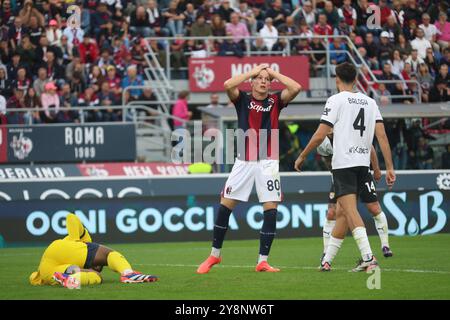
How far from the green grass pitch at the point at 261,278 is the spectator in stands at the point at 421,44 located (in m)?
12.4

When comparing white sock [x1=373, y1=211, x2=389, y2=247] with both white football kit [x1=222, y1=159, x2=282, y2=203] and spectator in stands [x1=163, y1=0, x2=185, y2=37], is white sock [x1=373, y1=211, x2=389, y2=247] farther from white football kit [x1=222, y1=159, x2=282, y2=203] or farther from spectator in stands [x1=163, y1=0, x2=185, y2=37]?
spectator in stands [x1=163, y1=0, x2=185, y2=37]

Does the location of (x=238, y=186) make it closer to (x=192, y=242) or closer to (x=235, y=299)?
(x=235, y=299)

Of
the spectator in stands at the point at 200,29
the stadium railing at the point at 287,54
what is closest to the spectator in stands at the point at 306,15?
the stadium railing at the point at 287,54

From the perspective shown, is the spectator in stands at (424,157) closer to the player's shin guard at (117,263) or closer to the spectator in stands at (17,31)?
the spectator in stands at (17,31)

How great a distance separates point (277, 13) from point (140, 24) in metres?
4.11

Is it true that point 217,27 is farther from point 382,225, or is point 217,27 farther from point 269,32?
point 382,225

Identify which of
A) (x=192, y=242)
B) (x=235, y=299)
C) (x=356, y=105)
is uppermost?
→ (x=356, y=105)

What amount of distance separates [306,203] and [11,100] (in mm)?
8989

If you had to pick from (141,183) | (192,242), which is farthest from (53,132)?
(192,242)

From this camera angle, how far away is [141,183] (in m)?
22.8

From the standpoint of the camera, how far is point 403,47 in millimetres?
29641

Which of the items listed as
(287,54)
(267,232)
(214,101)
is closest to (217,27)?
(287,54)

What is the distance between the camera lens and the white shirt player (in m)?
11.9

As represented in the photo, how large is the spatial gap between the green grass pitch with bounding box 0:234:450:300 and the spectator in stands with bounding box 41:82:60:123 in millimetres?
8636
